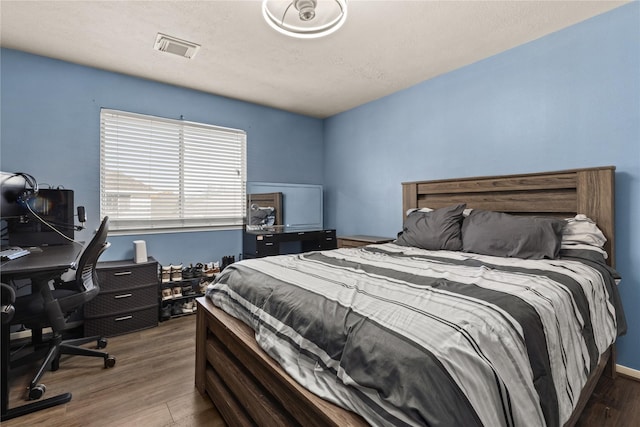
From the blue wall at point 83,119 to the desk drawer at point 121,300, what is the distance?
505mm

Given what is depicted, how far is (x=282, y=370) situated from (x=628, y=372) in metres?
2.48

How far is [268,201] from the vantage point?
12.8 feet

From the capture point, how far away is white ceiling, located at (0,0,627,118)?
202 centimetres

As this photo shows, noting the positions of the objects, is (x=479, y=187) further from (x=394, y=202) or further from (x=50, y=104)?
(x=50, y=104)

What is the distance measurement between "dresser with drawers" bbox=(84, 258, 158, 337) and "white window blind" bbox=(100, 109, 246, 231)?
1.87 ft

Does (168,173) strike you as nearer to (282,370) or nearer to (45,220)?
(45,220)

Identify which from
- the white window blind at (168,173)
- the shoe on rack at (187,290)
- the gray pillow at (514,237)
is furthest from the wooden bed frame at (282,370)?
the white window blind at (168,173)

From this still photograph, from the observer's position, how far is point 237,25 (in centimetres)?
220

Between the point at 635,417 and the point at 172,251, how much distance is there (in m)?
3.79

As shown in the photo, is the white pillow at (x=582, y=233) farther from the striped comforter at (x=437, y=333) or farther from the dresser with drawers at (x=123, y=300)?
the dresser with drawers at (x=123, y=300)

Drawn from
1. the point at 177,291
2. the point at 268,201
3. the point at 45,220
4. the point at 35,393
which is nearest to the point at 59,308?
the point at 35,393

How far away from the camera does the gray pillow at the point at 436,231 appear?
7.78 ft

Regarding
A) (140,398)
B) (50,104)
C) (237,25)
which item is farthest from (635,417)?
(50,104)

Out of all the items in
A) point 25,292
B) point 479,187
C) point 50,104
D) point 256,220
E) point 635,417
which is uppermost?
point 50,104
